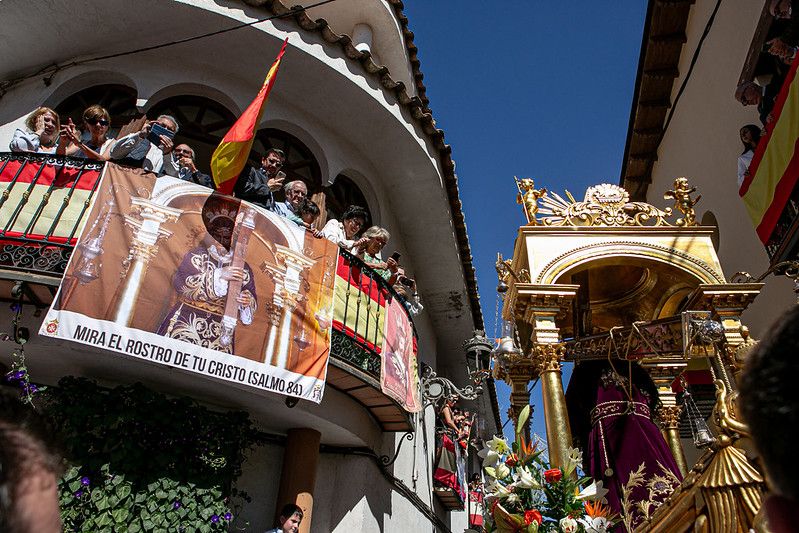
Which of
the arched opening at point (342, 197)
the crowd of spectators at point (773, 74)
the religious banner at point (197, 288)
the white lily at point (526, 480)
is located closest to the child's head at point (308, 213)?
the religious banner at point (197, 288)

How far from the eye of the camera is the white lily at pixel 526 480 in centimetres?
358

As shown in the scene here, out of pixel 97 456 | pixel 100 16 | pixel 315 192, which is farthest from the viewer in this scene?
pixel 315 192

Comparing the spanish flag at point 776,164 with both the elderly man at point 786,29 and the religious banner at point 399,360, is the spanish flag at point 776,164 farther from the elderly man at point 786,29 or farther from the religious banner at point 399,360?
the religious banner at point 399,360

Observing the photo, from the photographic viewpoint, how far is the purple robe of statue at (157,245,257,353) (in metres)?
5.12

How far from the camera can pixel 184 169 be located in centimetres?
644

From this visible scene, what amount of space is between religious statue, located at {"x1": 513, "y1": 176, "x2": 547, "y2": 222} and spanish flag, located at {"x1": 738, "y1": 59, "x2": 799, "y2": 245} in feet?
8.06

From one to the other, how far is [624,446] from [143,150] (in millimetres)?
6337

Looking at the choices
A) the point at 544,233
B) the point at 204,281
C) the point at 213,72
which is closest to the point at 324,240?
the point at 204,281

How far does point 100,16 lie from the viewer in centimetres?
741

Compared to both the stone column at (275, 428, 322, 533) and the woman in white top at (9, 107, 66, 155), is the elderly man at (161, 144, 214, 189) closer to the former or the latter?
the woman in white top at (9, 107, 66, 155)

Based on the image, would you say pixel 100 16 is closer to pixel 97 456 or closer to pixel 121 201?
pixel 121 201

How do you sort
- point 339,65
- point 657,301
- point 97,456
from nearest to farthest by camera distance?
point 97,456
point 657,301
point 339,65

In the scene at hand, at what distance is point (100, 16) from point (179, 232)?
428 centimetres

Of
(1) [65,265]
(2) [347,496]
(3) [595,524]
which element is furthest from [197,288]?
(3) [595,524]
